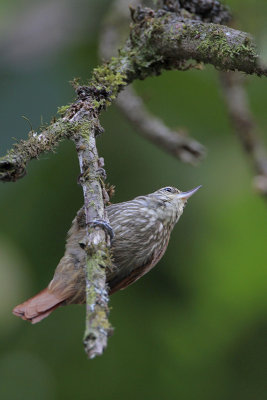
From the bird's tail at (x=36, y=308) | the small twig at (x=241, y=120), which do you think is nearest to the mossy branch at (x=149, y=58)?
the bird's tail at (x=36, y=308)

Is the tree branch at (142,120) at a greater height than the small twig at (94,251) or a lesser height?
greater

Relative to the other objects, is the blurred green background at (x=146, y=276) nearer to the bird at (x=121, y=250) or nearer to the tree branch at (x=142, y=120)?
the tree branch at (x=142, y=120)

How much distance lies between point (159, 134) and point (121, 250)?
79cm

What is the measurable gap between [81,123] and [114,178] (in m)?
2.71

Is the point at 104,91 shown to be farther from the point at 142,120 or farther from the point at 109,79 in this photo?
the point at 142,120

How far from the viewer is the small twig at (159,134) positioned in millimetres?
3801

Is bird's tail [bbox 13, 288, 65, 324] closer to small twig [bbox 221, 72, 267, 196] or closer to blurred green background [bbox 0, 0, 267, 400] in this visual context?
small twig [bbox 221, 72, 267, 196]

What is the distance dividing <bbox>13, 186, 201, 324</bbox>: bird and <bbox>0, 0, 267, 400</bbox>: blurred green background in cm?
123

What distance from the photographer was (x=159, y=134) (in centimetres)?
396

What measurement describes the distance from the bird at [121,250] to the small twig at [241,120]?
606mm

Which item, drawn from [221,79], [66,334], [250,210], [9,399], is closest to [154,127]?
[221,79]

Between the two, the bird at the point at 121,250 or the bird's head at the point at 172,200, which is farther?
the bird's head at the point at 172,200

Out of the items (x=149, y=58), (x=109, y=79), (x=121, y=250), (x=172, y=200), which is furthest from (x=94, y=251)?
(x=172, y=200)

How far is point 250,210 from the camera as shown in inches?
195
